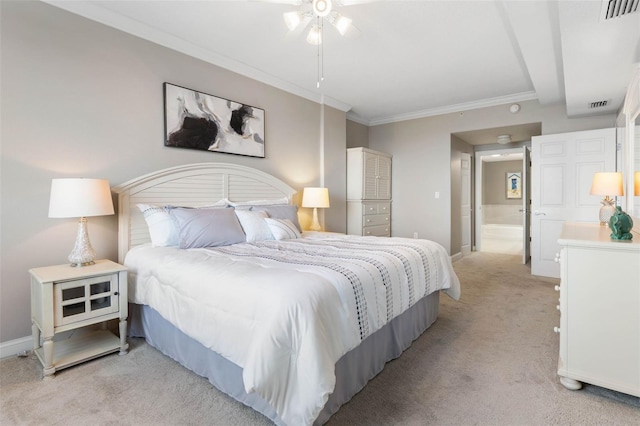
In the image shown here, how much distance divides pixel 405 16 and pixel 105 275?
2984 mm

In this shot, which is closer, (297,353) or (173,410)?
(297,353)

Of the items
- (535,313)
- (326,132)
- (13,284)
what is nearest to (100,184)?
(13,284)

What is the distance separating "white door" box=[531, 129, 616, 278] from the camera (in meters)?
4.09

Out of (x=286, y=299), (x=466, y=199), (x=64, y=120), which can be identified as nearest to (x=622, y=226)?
(x=286, y=299)

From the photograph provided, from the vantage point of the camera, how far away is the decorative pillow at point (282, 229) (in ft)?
10.2

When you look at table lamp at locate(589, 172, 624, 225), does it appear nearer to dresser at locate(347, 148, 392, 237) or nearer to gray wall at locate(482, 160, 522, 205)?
dresser at locate(347, 148, 392, 237)

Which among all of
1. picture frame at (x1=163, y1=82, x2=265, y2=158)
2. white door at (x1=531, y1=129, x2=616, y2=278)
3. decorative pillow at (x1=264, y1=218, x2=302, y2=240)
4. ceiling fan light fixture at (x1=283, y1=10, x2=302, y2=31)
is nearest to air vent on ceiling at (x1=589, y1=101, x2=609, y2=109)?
white door at (x1=531, y1=129, x2=616, y2=278)

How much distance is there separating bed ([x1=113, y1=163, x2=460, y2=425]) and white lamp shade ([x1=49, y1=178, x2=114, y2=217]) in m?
0.46

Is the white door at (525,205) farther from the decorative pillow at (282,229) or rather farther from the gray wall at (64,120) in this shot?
the gray wall at (64,120)

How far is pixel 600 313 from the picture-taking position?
1787mm

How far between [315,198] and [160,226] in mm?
1999

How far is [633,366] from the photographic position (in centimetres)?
170

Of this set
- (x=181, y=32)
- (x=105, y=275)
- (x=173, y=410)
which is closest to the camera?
(x=173, y=410)

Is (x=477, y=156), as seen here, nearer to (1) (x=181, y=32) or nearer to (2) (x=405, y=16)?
(2) (x=405, y=16)
